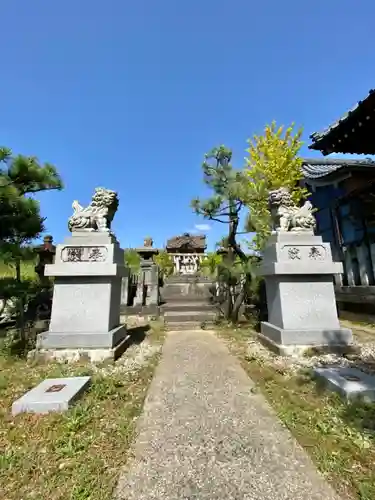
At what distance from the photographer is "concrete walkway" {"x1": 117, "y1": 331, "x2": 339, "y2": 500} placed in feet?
4.82

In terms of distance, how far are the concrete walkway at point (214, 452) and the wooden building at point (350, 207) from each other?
342 centimetres

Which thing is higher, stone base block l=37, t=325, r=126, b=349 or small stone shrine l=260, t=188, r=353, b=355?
small stone shrine l=260, t=188, r=353, b=355

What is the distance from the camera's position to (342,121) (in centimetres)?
306

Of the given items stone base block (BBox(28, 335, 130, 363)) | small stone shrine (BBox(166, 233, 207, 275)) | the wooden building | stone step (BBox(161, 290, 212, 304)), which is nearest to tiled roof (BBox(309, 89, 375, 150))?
the wooden building

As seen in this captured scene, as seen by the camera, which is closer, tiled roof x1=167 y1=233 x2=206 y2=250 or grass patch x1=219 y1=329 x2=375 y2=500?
grass patch x1=219 y1=329 x2=375 y2=500

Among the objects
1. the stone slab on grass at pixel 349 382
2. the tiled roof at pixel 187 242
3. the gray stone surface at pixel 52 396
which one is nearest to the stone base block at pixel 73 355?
the gray stone surface at pixel 52 396

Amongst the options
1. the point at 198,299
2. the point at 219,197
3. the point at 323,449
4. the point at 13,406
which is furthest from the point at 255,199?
the point at 13,406

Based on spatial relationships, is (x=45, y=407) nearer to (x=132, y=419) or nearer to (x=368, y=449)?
(x=132, y=419)

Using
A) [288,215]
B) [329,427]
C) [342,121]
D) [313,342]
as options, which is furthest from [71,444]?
[288,215]

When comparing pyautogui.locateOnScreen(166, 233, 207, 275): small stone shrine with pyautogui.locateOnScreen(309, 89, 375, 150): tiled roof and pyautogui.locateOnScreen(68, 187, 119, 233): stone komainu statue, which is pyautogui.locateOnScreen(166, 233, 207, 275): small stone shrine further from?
pyautogui.locateOnScreen(309, 89, 375, 150): tiled roof

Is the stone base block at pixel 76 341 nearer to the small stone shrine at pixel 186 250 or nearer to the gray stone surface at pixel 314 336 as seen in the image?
the gray stone surface at pixel 314 336

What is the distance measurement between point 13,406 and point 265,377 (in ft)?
9.34

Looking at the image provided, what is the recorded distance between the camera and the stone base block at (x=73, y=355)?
4.01 m

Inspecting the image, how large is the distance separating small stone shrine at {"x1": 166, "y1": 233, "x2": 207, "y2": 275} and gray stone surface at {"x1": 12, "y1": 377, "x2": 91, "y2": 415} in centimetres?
2090
